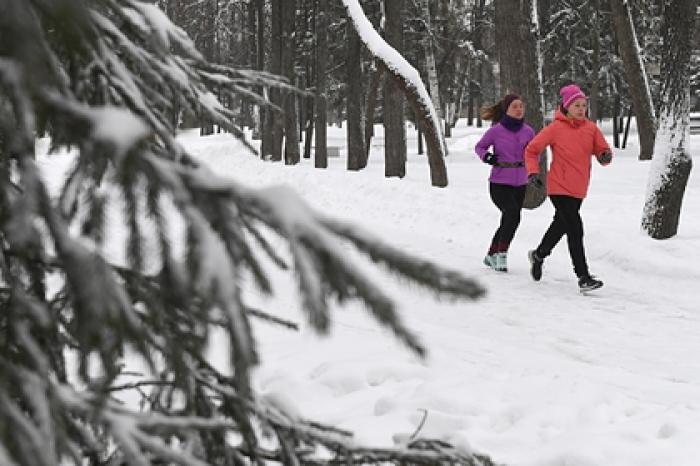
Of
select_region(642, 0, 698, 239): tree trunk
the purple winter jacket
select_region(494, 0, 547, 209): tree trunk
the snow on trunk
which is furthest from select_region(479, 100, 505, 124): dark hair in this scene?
the snow on trunk

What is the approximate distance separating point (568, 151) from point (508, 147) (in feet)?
2.83

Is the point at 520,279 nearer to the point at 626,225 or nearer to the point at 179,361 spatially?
the point at 626,225

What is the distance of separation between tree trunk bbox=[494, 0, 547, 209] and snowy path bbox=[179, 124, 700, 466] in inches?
124

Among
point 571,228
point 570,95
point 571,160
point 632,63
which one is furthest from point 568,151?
point 632,63

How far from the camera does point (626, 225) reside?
1071 cm

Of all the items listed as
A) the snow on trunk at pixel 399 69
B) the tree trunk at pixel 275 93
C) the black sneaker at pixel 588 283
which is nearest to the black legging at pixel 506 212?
the black sneaker at pixel 588 283

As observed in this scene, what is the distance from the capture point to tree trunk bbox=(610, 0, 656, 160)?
1558 cm

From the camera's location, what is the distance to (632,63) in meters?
16.4

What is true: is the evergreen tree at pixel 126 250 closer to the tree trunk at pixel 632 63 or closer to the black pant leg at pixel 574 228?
the black pant leg at pixel 574 228

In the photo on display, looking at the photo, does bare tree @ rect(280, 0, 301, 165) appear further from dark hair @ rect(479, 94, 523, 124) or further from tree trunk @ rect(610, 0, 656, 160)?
A: dark hair @ rect(479, 94, 523, 124)

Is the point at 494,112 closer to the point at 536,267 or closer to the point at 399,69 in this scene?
the point at 536,267

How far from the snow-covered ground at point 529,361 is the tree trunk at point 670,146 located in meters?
0.37

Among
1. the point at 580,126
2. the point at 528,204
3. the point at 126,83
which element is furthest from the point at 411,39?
the point at 126,83

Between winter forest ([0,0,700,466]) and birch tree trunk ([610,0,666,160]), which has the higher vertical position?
birch tree trunk ([610,0,666,160])
